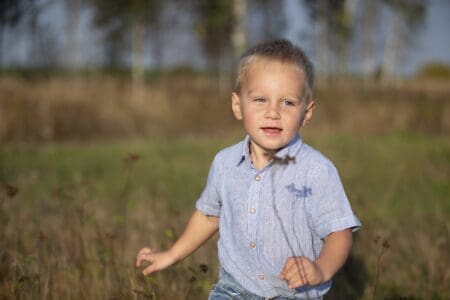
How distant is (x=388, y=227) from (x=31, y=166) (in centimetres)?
504

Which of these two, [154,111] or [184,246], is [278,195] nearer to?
[184,246]

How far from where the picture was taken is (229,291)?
2541 mm

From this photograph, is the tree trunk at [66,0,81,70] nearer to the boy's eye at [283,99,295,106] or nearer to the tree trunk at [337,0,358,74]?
the tree trunk at [337,0,358,74]

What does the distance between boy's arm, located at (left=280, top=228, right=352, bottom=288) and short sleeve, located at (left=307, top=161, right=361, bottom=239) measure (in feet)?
0.10

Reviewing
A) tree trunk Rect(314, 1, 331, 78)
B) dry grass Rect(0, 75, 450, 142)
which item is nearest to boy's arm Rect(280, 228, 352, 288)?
dry grass Rect(0, 75, 450, 142)

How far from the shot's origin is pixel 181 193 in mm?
6762

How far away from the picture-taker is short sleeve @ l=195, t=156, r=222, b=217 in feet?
8.95

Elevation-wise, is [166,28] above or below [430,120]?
above

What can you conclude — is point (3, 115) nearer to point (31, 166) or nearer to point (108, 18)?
point (31, 166)

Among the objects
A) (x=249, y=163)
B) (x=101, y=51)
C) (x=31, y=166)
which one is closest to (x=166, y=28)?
(x=101, y=51)

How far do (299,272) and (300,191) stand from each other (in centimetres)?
42

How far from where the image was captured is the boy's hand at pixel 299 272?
2080 mm

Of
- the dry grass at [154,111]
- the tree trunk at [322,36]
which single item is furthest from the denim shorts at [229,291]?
the tree trunk at [322,36]

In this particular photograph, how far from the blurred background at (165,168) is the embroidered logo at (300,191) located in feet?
1.98
